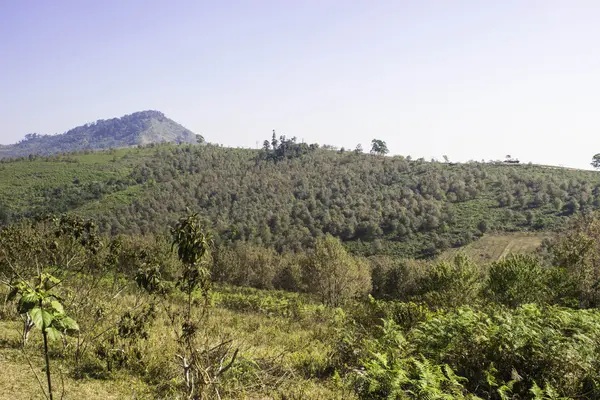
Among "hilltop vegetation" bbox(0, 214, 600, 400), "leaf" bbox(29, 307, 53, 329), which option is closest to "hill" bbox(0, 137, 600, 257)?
"hilltop vegetation" bbox(0, 214, 600, 400)

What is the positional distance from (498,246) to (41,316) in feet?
222

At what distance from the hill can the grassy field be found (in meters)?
2.00

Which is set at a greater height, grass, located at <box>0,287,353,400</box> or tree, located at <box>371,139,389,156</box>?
tree, located at <box>371,139,389,156</box>

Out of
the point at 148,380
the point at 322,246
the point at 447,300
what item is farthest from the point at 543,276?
the point at 322,246

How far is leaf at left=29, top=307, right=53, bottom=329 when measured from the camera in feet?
10.4

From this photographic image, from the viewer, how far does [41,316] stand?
3.23 metres

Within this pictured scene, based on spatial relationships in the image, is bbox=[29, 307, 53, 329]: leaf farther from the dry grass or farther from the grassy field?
the grassy field

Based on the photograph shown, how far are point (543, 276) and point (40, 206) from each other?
318 feet

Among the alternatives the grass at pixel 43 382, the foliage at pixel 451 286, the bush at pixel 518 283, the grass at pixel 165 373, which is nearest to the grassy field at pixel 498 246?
the foliage at pixel 451 286

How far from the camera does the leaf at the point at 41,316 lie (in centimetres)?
316

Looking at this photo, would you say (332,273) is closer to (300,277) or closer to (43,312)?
(300,277)

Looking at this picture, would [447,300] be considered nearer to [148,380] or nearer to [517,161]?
[148,380]

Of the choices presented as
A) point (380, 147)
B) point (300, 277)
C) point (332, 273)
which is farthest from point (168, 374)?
point (380, 147)

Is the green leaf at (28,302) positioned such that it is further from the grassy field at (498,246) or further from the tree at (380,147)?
the tree at (380,147)
